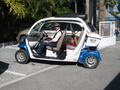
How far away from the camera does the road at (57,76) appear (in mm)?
5660

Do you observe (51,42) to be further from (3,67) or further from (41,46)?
(3,67)

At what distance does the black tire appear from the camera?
313 inches

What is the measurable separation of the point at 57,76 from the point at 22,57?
83.4 inches

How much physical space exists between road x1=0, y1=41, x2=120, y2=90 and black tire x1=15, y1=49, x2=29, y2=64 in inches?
7.1

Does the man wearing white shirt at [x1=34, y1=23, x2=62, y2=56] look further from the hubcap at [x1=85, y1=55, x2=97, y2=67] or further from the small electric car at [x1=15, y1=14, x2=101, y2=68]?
the hubcap at [x1=85, y1=55, x2=97, y2=67]

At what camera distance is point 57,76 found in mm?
6559

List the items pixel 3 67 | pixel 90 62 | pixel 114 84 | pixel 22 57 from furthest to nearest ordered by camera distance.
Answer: pixel 22 57
pixel 3 67
pixel 90 62
pixel 114 84

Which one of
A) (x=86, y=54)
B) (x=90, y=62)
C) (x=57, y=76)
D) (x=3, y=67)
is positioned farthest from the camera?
(x=3, y=67)

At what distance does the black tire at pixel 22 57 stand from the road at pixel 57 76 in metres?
0.18

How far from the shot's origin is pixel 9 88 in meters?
5.52

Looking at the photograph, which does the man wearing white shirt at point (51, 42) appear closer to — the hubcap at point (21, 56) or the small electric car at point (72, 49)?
the small electric car at point (72, 49)

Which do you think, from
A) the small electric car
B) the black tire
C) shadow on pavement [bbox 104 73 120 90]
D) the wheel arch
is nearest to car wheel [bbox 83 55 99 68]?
the small electric car

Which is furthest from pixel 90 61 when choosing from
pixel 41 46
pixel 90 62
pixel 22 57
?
pixel 22 57

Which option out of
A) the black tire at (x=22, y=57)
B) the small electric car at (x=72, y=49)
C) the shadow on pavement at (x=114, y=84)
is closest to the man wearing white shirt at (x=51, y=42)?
the small electric car at (x=72, y=49)
